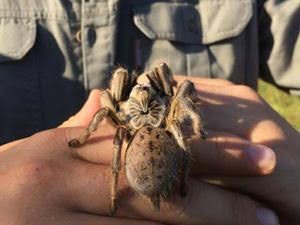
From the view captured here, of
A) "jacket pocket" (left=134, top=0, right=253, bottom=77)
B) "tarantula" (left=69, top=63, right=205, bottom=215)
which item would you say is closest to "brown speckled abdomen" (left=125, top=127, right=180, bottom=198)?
"tarantula" (left=69, top=63, right=205, bottom=215)

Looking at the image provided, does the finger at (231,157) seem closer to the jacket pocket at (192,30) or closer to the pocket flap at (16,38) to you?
the jacket pocket at (192,30)

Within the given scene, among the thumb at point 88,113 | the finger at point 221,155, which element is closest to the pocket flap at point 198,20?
the thumb at point 88,113

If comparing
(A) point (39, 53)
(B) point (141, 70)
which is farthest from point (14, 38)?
(B) point (141, 70)

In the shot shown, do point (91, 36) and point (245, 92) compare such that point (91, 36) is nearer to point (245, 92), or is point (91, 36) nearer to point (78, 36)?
point (78, 36)

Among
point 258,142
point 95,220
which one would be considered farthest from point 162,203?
point 258,142

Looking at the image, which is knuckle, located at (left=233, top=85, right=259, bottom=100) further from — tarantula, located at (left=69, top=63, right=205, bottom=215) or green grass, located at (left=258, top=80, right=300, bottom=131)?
green grass, located at (left=258, top=80, right=300, bottom=131)

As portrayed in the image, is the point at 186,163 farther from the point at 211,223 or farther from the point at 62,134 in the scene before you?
the point at 62,134

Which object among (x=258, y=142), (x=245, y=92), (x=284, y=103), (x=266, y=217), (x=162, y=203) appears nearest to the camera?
(x=162, y=203)
